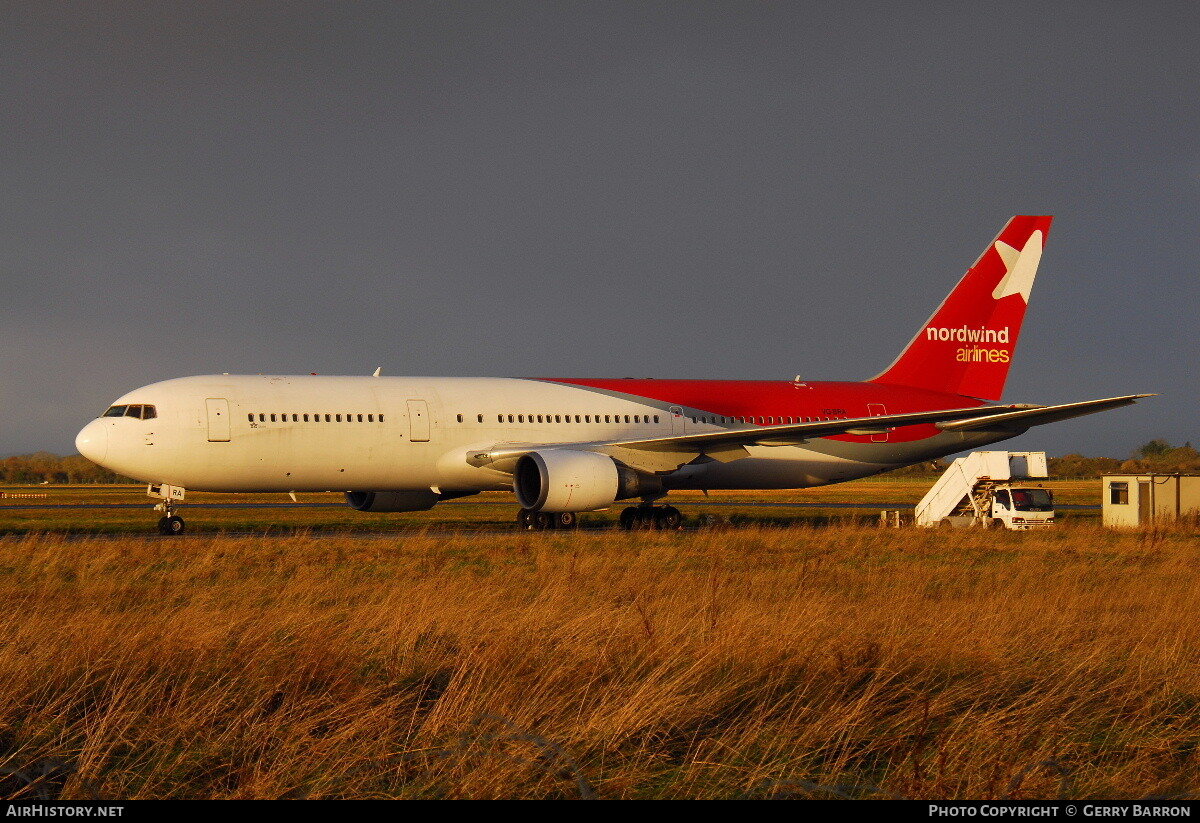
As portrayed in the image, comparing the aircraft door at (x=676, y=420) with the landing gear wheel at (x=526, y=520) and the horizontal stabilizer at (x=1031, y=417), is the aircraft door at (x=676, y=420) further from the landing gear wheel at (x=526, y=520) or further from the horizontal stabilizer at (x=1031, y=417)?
the horizontal stabilizer at (x=1031, y=417)

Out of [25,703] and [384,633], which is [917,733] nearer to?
[384,633]

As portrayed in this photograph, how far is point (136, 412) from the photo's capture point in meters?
26.4

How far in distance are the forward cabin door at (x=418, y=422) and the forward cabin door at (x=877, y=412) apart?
12327 millimetres

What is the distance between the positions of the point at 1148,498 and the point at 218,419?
934 inches

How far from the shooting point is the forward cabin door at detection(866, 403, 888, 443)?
33.0 metres

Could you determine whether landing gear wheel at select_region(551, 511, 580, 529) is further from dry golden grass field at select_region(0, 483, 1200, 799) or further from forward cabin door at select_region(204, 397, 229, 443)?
dry golden grass field at select_region(0, 483, 1200, 799)

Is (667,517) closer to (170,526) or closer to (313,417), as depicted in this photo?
(313,417)

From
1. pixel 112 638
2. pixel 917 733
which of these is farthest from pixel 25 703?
pixel 917 733

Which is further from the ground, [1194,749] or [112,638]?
[112,638]

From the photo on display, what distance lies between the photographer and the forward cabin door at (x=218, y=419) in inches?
1036

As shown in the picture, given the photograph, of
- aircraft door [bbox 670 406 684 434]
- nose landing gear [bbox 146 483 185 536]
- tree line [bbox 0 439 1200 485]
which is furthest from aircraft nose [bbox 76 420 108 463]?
tree line [bbox 0 439 1200 485]

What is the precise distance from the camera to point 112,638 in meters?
9.15

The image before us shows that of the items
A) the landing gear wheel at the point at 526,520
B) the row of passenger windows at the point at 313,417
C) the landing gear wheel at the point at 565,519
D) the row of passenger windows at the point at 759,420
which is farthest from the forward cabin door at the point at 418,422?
the row of passenger windows at the point at 759,420

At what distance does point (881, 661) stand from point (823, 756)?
207cm
